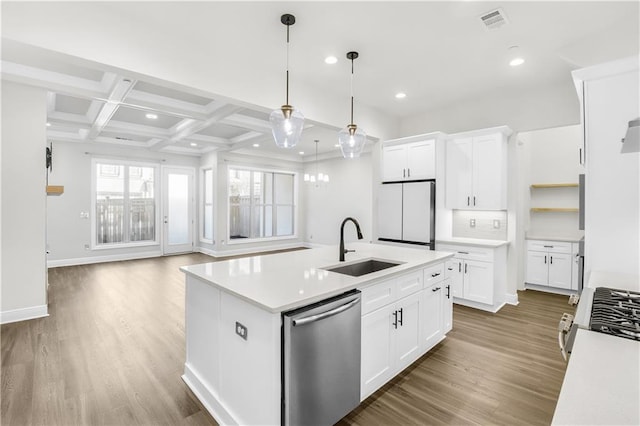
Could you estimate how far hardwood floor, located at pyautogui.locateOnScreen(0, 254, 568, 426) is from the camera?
203cm

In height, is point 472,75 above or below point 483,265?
above

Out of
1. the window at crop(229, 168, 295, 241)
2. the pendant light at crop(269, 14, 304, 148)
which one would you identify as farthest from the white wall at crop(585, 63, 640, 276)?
the window at crop(229, 168, 295, 241)

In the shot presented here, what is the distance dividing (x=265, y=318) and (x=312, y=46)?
260cm

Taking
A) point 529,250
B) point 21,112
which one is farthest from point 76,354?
point 529,250

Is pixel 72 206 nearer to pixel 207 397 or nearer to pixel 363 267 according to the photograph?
pixel 207 397

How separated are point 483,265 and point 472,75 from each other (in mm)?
2435

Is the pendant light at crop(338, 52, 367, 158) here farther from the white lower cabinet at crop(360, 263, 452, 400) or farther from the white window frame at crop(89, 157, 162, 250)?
the white window frame at crop(89, 157, 162, 250)

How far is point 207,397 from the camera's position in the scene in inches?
83.4

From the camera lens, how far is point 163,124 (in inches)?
241

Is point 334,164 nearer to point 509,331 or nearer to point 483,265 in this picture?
point 483,265

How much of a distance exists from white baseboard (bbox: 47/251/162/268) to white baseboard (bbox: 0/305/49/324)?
145 inches

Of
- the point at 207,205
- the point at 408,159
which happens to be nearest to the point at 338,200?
the point at 207,205

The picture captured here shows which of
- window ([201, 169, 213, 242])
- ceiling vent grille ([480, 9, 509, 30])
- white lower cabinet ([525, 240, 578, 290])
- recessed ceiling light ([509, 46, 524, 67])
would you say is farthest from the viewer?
window ([201, 169, 213, 242])

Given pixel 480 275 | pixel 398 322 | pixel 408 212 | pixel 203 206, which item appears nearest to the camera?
pixel 398 322
